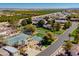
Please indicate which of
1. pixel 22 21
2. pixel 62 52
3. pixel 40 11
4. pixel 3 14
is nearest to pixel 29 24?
pixel 22 21

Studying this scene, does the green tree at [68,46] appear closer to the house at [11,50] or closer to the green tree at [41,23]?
the green tree at [41,23]

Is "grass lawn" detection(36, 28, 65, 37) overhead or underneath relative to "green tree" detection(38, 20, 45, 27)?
underneath

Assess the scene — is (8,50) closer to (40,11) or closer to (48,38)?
(48,38)

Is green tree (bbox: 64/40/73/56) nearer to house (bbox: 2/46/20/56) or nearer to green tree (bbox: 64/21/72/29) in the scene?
green tree (bbox: 64/21/72/29)

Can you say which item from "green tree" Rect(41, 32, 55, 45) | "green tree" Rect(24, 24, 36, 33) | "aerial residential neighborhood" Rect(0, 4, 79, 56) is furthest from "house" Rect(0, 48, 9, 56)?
"green tree" Rect(41, 32, 55, 45)

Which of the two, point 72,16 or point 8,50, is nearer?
point 8,50

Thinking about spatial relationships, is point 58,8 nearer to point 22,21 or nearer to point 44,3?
point 44,3

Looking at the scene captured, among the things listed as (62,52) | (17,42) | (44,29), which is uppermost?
(44,29)

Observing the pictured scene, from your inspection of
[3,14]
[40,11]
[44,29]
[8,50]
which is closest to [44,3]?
[40,11]

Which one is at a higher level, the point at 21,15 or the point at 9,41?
the point at 21,15
